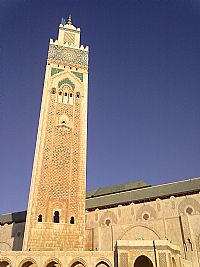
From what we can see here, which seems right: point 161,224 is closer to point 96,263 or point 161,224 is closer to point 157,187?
point 157,187

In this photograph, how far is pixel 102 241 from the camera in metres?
19.7

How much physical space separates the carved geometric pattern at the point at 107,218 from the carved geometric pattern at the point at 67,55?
11.7m

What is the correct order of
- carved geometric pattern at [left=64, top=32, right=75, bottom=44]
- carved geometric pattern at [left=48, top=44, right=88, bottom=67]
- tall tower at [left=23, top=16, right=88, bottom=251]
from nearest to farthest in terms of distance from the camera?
tall tower at [left=23, top=16, right=88, bottom=251]
carved geometric pattern at [left=48, top=44, right=88, bottom=67]
carved geometric pattern at [left=64, top=32, right=75, bottom=44]

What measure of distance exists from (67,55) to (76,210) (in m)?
11.6

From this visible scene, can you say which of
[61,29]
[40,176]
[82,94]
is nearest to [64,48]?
[61,29]

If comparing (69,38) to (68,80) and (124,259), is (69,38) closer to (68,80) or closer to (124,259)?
(68,80)

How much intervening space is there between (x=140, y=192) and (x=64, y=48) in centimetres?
1272

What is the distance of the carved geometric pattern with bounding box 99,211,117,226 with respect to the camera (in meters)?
20.1

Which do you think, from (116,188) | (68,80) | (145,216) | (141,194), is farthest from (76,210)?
(116,188)

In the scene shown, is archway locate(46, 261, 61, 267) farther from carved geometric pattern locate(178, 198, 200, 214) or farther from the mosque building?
carved geometric pattern locate(178, 198, 200, 214)

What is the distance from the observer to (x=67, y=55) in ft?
65.5

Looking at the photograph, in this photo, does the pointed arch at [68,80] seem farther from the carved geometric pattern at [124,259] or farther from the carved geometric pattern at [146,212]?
the carved geometric pattern at [124,259]

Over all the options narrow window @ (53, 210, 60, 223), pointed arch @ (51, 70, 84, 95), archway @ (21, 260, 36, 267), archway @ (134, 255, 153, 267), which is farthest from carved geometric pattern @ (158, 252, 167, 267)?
pointed arch @ (51, 70, 84, 95)

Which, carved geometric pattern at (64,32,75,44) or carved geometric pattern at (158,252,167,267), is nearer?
carved geometric pattern at (158,252,167,267)
